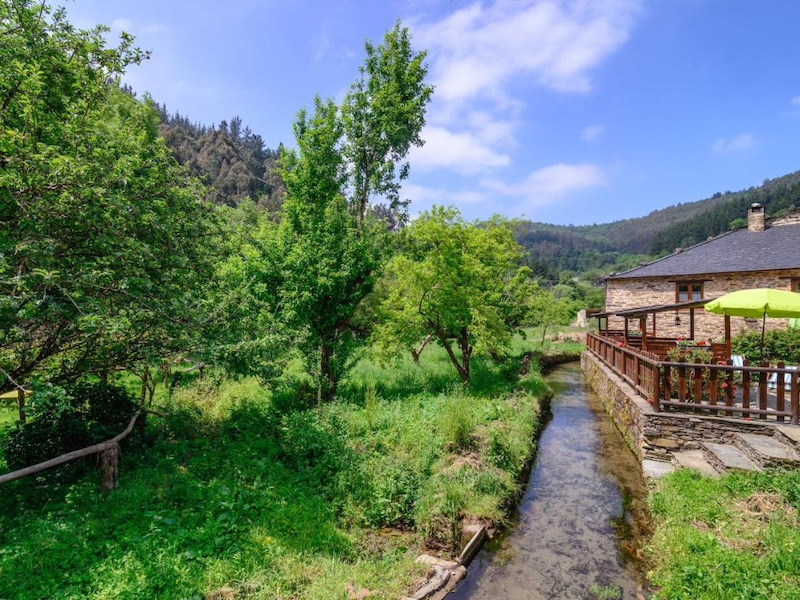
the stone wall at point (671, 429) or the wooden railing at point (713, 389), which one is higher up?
the wooden railing at point (713, 389)

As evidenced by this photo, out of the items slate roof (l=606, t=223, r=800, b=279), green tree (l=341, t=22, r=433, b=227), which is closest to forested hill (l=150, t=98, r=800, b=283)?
slate roof (l=606, t=223, r=800, b=279)

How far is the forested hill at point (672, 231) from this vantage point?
301 ft

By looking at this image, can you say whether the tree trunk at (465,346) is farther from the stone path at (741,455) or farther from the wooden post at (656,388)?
the stone path at (741,455)

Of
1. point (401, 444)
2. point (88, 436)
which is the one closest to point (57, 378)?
point (88, 436)

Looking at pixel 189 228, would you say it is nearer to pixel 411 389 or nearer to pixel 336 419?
pixel 336 419

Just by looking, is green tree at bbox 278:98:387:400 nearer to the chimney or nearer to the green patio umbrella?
the green patio umbrella

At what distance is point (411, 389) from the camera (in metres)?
13.6

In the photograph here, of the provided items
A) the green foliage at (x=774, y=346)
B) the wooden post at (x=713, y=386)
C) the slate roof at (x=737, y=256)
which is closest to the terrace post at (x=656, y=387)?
the wooden post at (x=713, y=386)

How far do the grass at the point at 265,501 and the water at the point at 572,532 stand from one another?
0.63 metres

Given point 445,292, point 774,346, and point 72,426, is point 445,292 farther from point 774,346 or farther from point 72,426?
point 774,346

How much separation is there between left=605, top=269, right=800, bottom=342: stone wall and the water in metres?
13.8

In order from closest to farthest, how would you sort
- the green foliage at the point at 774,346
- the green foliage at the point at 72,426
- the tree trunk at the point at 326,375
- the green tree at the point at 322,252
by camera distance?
the green foliage at the point at 72,426
the green tree at the point at 322,252
the tree trunk at the point at 326,375
the green foliage at the point at 774,346

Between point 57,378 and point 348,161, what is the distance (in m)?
10.3

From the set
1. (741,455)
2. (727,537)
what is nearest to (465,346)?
(741,455)
